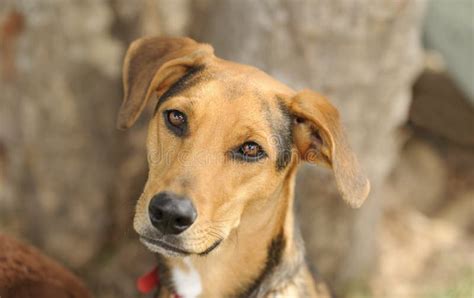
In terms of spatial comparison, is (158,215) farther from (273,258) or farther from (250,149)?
(273,258)

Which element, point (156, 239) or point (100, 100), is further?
point (100, 100)

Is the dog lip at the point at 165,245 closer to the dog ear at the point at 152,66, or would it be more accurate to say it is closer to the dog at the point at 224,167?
the dog at the point at 224,167

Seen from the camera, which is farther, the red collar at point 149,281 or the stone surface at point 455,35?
the stone surface at point 455,35

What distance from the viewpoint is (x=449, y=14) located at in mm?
6223

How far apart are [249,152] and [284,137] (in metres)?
0.24

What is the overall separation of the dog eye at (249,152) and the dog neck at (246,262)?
0.33m

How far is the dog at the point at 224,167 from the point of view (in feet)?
10.6

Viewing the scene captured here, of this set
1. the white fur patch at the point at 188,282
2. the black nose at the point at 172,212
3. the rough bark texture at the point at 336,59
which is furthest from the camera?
the rough bark texture at the point at 336,59

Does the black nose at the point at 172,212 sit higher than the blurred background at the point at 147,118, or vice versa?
the black nose at the point at 172,212

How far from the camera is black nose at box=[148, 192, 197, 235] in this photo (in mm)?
3098

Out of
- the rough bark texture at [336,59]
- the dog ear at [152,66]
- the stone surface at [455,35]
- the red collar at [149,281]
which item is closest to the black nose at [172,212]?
the dog ear at [152,66]

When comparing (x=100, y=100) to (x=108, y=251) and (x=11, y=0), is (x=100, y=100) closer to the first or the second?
(x=11, y=0)

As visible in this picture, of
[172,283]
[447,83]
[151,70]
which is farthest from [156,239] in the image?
[447,83]

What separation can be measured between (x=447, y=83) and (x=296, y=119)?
155 inches
